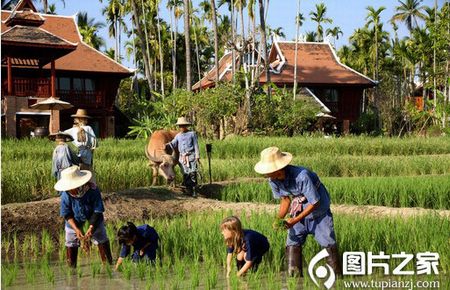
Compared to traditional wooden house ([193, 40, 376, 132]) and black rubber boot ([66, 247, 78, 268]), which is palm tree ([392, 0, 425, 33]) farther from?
black rubber boot ([66, 247, 78, 268])

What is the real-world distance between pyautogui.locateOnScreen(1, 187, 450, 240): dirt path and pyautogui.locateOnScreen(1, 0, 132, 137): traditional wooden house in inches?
475

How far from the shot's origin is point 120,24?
42875 mm

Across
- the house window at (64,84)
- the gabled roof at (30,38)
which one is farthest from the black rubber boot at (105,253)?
the house window at (64,84)

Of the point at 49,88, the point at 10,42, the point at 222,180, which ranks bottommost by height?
the point at 222,180

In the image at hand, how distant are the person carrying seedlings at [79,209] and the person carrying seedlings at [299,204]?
1.46 m

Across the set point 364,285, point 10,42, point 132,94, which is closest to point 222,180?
point 364,285

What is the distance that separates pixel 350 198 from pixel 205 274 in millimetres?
4723

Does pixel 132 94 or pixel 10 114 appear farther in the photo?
pixel 132 94

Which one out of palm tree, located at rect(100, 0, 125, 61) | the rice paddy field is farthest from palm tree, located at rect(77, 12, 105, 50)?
the rice paddy field

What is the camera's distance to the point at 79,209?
18.5 feet

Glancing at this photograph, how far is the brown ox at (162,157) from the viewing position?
34.1ft

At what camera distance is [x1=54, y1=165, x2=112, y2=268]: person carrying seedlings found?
543 centimetres

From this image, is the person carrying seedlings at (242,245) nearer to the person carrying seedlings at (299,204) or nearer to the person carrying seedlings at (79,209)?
the person carrying seedlings at (299,204)

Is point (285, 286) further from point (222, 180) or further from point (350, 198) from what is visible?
point (222, 180)
